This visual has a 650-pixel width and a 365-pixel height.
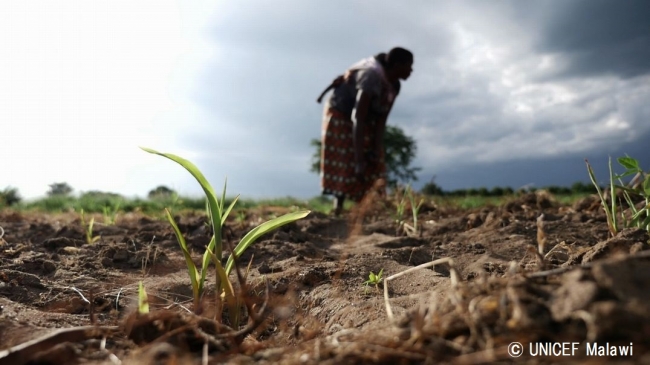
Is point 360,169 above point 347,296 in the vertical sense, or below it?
above

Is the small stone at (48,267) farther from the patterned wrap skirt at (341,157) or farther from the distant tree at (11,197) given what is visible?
the distant tree at (11,197)

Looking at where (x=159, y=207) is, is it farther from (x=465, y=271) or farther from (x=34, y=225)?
(x=465, y=271)

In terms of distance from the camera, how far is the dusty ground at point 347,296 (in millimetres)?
726

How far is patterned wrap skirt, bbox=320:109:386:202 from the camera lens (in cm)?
570

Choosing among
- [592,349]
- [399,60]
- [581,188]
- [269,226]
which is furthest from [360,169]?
[581,188]

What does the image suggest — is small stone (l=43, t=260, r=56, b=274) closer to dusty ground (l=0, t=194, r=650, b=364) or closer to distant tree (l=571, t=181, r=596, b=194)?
dusty ground (l=0, t=194, r=650, b=364)

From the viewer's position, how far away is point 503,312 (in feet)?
2.48

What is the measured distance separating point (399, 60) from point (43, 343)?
5.11 metres

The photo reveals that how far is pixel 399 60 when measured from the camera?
556 cm

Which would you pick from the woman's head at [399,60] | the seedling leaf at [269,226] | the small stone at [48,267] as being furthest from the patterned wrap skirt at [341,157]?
the seedling leaf at [269,226]

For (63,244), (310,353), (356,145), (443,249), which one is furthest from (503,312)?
(356,145)

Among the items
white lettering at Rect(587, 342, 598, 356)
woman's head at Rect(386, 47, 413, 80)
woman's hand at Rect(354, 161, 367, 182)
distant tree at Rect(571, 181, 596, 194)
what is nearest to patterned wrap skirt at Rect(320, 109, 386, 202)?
woman's hand at Rect(354, 161, 367, 182)

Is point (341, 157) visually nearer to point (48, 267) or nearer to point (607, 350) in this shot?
point (48, 267)

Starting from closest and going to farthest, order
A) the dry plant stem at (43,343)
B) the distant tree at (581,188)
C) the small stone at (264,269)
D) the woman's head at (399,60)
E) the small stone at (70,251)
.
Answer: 1. the dry plant stem at (43,343)
2. the small stone at (264,269)
3. the small stone at (70,251)
4. the woman's head at (399,60)
5. the distant tree at (581,188)
